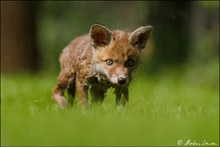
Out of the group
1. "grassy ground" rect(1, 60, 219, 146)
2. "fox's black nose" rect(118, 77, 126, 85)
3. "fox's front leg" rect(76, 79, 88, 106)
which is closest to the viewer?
"grassy ground" rect(1, 60, 219, 146)

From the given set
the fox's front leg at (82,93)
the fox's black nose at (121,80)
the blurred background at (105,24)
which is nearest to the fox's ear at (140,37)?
the fox's black nose at (121,80)

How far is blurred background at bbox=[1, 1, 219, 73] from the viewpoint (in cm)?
1952

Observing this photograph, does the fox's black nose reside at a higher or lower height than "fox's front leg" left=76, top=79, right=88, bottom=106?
higher

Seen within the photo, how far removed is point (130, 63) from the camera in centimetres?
882

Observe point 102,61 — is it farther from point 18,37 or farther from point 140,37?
point 18,37

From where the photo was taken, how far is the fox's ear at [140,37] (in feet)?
27.8

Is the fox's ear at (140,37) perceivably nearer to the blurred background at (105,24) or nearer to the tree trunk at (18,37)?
the blurred background at (105,24)

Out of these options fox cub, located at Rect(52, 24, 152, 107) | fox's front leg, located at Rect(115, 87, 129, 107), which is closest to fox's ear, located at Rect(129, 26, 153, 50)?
fox cub, located at Rect(52, 24, 152, 107)

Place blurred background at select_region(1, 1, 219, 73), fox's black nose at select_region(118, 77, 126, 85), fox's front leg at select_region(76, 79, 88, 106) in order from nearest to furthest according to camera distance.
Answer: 1. fox's black nose at select_region(118, 77, 126, 85)
2. fox's front leg at select_region(76, 79, 88, 106)
3. blurred background at select_region(1, 1, 219, 73)

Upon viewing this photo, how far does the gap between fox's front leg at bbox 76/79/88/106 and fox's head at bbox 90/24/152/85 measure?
38 cm

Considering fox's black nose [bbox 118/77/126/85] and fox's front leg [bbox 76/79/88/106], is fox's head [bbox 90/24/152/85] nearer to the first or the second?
fox's black nose [bbox 118/77/126/85]

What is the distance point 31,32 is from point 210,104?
7029 mm

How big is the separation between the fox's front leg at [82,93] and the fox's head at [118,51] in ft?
1.25

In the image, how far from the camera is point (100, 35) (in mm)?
8641
